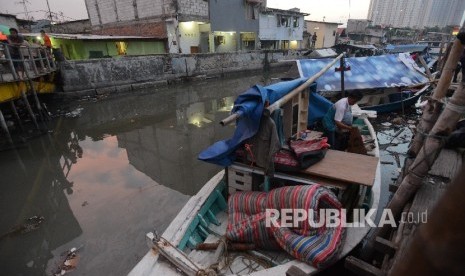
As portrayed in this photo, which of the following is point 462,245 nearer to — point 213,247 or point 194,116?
point 213,247

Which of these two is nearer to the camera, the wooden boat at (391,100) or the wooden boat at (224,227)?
the wooden boat at (224,227)

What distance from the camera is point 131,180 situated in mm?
7148

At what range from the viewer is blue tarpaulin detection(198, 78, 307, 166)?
139 inches

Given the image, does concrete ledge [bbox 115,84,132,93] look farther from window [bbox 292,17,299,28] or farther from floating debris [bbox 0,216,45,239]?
window [bbox 292,17,299,28]

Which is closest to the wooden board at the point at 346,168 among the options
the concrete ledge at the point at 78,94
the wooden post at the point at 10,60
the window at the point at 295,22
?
the wooden post at the point at 10,60

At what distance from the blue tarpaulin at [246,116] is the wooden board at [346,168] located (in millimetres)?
1113

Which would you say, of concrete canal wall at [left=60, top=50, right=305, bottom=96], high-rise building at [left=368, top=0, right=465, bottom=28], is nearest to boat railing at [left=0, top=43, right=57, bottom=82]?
concrete canal wall at [left=60, top=50, right=305, bottom=96]

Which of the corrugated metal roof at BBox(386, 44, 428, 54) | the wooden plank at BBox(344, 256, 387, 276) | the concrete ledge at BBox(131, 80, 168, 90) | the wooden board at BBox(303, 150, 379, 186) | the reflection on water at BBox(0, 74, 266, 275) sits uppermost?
the corrugated metal roof at BBox(386, 44, 428, 54)

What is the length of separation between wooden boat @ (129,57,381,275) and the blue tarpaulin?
32cm

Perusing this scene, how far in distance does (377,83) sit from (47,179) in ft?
42.3

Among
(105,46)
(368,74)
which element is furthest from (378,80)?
(105,46)

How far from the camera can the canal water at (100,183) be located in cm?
484

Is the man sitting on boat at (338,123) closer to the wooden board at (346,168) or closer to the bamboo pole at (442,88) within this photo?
the wooden board at (346,168)

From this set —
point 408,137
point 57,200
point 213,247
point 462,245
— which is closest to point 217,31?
point 408,137
